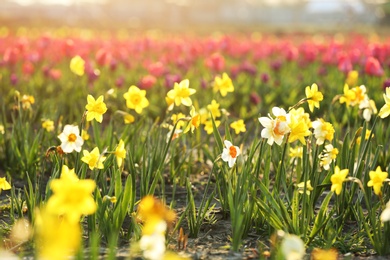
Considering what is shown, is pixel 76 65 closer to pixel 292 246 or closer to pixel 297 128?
pixel 297 128

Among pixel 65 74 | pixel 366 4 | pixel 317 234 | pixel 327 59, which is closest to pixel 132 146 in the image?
pixel 317 234

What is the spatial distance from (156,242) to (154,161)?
63.5 inches

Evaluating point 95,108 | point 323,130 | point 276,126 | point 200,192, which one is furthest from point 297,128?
Result: point 200,192

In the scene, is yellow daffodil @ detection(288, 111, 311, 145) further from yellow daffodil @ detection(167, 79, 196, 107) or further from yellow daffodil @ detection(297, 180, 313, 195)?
yellow daffodil @ detection(167, 79, 196, 107)

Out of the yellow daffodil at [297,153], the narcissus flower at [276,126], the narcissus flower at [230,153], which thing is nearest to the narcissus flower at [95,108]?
the narcissus flower at [230,153]

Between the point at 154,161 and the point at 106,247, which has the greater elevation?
the point at 154,161

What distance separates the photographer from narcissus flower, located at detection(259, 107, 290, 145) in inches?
88.1

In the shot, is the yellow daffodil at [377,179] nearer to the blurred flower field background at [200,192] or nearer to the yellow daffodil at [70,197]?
the blurred flower field background at [200,192]

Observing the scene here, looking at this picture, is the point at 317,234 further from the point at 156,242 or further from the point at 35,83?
the point at 35,83

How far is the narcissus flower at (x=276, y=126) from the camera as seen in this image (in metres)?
2.24

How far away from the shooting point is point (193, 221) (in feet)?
8.14

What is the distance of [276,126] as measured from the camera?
2252 mm

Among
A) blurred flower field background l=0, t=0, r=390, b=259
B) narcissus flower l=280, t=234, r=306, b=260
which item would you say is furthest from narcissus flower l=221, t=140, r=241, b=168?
narcissus flower l=280, t=234, r=306, b=260

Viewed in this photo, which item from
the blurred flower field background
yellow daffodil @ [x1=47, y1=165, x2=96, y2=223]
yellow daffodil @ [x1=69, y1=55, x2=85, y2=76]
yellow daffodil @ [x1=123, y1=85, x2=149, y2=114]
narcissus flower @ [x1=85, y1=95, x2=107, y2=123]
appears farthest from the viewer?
yellow daffodil @ [x1=69, y1=55, x2=85, y2=76]
